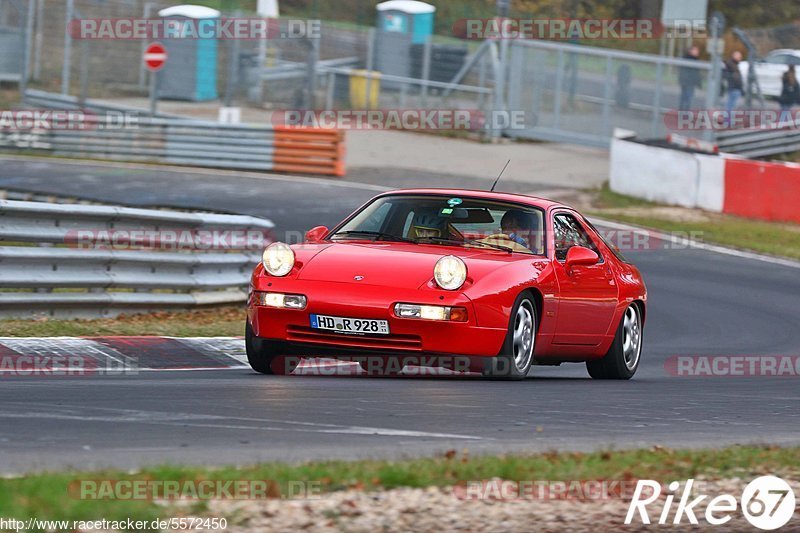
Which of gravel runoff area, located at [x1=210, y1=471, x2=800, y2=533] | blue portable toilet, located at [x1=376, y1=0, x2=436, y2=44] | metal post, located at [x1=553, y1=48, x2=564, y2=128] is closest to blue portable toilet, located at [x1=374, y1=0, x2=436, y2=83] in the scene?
blue portable toilet, located at [x1=376, y1=0, x2=436, y2=44]

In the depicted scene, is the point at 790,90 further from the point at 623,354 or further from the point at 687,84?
the point at 623,354

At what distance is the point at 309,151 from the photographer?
28.2 m

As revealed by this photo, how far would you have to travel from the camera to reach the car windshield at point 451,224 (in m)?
9.60

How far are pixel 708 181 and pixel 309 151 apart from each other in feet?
25.3

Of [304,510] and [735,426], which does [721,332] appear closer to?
[735,426]

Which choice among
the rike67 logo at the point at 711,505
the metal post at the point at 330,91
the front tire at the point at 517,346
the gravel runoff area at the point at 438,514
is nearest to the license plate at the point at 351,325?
the front tire at the point at 517,346

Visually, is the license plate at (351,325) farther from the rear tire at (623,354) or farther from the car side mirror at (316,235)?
the rear tire at (623,354)

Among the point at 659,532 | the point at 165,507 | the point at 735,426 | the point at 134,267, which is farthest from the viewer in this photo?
the point at 134,267

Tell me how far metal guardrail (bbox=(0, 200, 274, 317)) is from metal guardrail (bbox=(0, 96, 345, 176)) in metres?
13.7

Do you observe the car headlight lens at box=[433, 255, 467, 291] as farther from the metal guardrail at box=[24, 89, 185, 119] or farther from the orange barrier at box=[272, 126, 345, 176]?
the metal guardrail at box=[24, 89, 185, 119]

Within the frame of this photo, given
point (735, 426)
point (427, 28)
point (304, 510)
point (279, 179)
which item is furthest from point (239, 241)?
point (427, 28)

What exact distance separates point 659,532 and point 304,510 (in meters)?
1.31

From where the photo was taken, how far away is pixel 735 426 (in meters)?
7.93

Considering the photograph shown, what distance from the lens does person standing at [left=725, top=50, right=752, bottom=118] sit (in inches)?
1174
